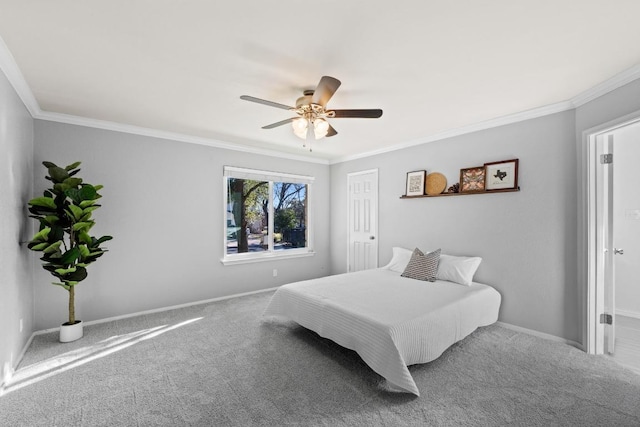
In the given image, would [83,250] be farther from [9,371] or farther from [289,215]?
[289,215]

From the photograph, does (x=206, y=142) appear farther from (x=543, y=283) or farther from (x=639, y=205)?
(x=639, y=205)

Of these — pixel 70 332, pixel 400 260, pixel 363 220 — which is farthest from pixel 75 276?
pixel 363 220

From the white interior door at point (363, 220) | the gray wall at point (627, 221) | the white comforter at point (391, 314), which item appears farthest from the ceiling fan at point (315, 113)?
the gray wall at point (627, 221)

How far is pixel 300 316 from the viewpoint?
3.00m

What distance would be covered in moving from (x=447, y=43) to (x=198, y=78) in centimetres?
196

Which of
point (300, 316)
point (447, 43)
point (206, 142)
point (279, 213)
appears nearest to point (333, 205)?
point (279, 213)

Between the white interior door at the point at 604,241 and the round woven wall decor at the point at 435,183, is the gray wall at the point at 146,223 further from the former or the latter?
the white interior door at the point at 604,241

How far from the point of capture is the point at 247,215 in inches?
192

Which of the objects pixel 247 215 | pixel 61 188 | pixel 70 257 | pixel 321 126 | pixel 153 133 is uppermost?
pixel 153 133

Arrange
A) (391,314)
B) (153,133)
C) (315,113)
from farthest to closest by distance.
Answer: (153,133) < (315,113) < (391,314)

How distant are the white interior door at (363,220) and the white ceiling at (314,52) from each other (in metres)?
2.02

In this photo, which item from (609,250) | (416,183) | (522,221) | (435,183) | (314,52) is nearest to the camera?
(314,52)

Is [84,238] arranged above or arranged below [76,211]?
below

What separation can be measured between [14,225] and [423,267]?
4.16 m
